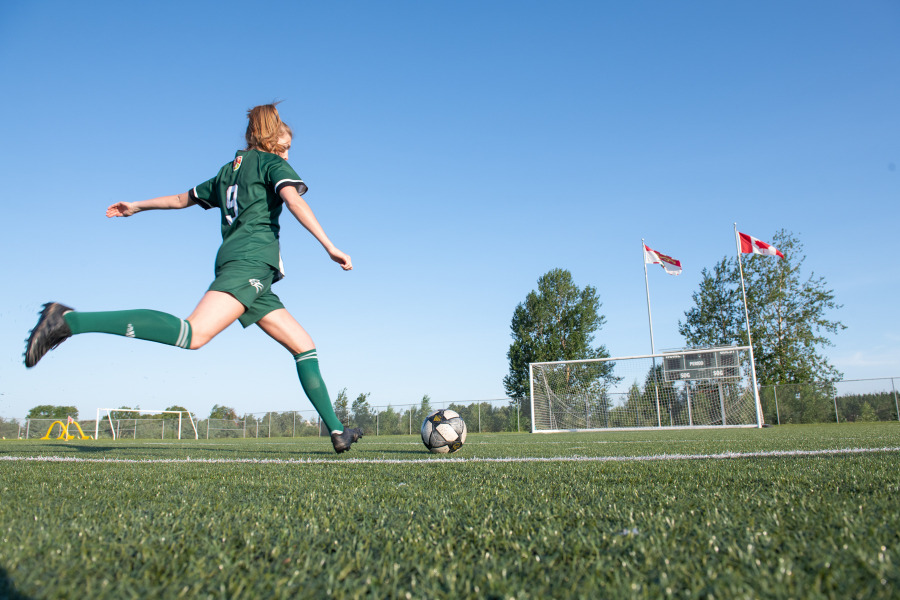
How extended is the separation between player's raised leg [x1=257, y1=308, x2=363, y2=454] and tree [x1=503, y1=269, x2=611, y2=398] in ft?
143

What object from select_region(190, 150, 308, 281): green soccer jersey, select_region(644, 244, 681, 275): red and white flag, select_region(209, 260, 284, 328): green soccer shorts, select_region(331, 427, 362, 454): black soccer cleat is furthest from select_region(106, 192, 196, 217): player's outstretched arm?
select_region(644, 244, 681, 275): red and white flag

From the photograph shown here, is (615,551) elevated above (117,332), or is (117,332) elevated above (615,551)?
(117,332)

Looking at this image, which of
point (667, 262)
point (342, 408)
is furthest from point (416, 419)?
point (667, 262)

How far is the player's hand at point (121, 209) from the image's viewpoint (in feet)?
14.4

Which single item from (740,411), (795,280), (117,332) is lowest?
(740,411)

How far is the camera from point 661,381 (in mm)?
22547

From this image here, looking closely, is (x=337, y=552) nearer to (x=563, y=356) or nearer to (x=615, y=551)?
(x=615, y=551)

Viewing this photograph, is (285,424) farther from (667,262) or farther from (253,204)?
(253,204)

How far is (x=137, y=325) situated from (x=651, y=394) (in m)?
22.4

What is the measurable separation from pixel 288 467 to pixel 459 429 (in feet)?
7.25

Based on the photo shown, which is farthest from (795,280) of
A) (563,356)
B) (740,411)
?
(740,411)

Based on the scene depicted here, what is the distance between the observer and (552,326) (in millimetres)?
49188

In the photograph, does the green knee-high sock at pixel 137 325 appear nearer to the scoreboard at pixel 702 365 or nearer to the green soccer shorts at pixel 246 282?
the green soccer shorts at pixel 246 282

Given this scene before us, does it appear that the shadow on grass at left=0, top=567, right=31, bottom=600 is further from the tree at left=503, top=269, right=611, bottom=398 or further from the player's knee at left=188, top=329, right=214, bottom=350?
the tree at left=503, top=269, right=611, bottom=398
